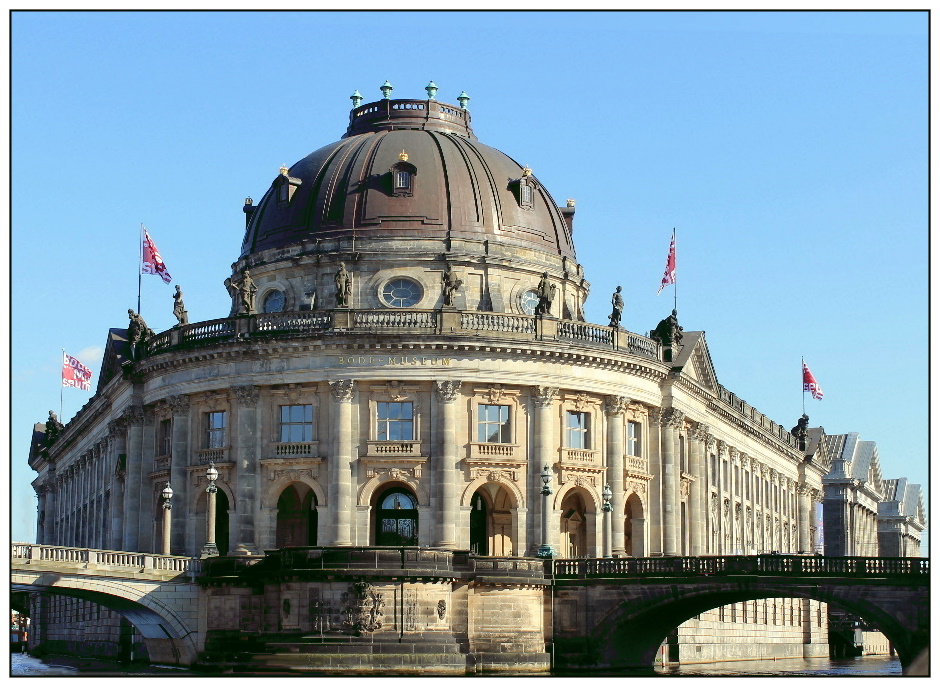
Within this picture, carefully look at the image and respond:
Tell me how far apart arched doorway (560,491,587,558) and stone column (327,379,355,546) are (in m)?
10.9

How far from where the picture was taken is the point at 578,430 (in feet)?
267

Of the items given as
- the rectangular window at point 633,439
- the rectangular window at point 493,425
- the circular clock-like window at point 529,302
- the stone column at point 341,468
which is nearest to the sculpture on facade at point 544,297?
the circular clock-like window at point 529,302

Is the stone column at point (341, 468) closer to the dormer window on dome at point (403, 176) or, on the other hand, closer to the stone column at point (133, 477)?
the stone column at point (133, 477)

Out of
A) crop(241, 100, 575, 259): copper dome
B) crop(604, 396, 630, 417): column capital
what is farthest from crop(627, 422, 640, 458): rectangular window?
crop(241, 100, 575, 259): copper dome

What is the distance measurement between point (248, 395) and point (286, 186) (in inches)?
541

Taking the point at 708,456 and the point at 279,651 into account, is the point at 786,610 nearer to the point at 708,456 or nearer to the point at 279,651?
the point at 708,456

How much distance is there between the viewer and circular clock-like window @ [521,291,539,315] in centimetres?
8738

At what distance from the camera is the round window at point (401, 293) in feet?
279

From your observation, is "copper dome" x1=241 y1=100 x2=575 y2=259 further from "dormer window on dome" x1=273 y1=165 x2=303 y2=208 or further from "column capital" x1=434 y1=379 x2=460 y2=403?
"column capital" x1=434 y1=379 x2=460 y2=403

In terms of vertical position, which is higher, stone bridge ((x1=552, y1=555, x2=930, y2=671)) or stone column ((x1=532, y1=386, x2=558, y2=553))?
stone column ((x1=532, y1=386, x2=558, y2=553))

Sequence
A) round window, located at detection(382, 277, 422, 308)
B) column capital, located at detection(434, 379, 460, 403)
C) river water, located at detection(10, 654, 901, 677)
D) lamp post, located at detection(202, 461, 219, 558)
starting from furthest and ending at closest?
round window, located at detection(382, 277, 422, 308) → column capital, located at detection(434, 379, 460, 403) → lamp post, located at detection(202, 461, 219, 558) → river water, located at detection(10, 654, 901, 677)

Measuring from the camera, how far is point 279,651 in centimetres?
6681

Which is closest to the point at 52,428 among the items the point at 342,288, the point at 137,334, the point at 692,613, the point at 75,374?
the point at 75,374

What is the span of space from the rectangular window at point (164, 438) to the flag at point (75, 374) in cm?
1875
